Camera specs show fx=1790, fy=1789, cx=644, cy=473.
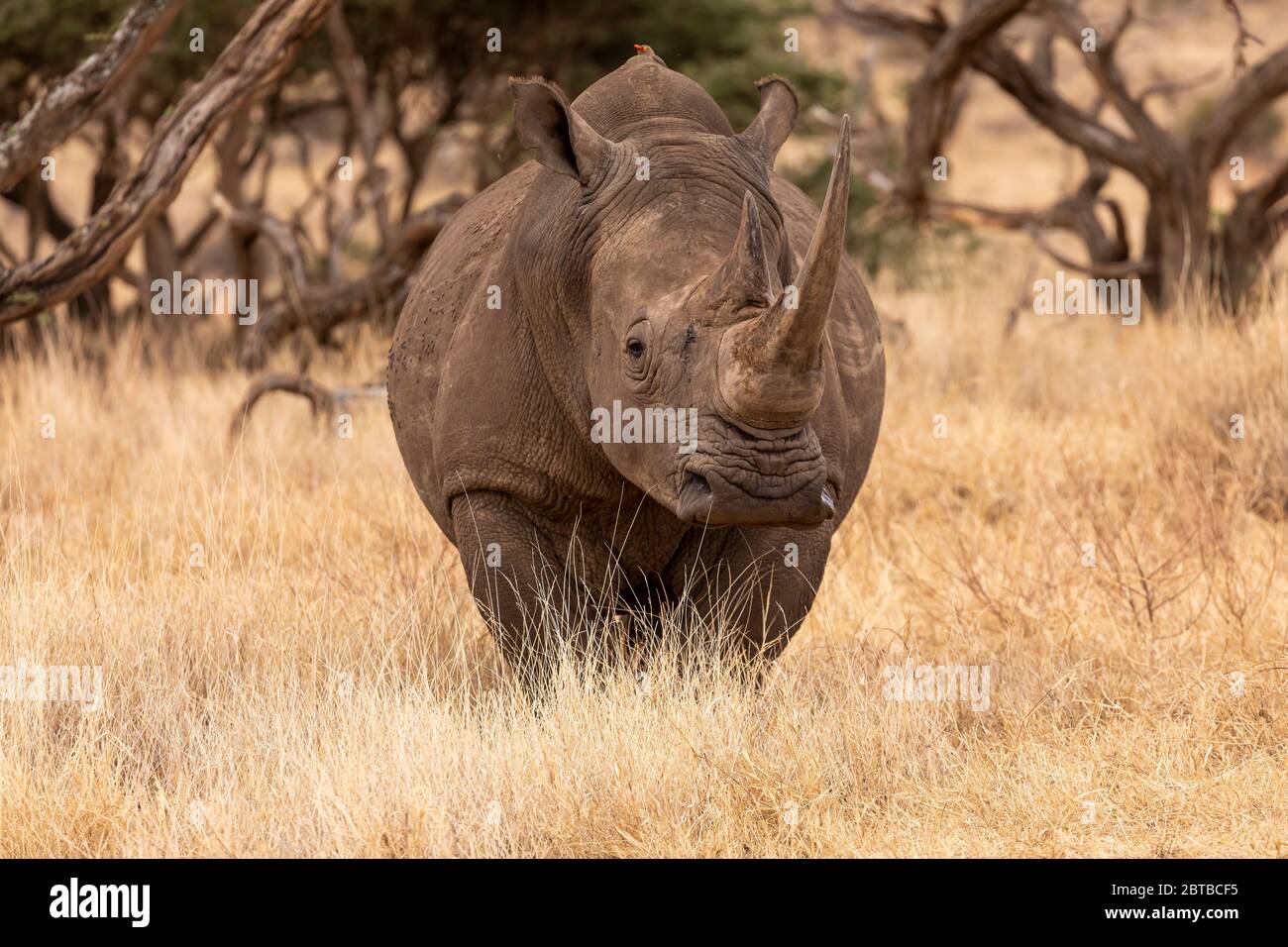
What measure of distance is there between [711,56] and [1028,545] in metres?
8.86

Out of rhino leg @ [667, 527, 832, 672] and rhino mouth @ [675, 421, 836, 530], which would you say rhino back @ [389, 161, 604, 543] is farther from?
rhino mouth @ [675, 421, 836, 530]

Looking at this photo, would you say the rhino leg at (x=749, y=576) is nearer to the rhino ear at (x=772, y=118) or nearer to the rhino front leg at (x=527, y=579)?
the rhino front leg at (x=527, y=579)

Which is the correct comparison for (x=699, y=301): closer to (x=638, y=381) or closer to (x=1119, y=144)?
(x=638, y=381)

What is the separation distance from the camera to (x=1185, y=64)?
124 feet

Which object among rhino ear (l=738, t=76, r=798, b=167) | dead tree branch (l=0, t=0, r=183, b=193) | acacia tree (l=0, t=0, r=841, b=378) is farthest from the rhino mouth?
acacia tree (l=0, t=0, r=841, b=378)

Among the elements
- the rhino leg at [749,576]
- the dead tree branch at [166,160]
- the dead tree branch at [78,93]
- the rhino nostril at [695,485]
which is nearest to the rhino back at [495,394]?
the rhino leg at [749,576]

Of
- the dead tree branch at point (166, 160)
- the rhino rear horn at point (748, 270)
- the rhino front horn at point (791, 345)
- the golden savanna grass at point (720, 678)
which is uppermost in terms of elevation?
the dead tree branch at point (166, 160)

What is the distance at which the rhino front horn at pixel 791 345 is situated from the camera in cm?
369

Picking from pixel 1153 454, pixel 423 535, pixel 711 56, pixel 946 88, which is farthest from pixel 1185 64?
pixel 423 535

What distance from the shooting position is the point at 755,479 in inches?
153

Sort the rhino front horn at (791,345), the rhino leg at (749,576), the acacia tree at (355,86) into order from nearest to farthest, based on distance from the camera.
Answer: the rhino front horn at (791,345)
the rhino leg at (749,576)
the acacia tree at (355,86)

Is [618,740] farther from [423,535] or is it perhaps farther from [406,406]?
[423,535]

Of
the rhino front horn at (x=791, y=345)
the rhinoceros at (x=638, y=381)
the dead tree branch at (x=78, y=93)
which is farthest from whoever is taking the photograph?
the dead tree branch at (x=78, y=93)

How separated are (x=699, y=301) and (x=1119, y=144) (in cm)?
814
